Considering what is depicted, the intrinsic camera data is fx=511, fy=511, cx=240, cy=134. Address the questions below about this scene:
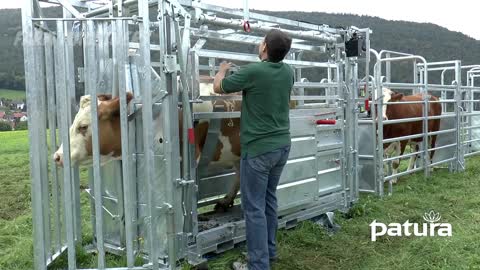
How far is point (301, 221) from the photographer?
5.47 meters

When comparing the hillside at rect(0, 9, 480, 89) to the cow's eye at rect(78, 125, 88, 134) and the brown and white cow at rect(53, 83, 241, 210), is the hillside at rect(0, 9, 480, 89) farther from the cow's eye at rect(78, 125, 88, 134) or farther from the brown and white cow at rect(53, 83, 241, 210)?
the cow's eye at rect(78, 125, 88, 134)

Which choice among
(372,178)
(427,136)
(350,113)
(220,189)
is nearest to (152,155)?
(220,189)

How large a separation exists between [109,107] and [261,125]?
1182mm

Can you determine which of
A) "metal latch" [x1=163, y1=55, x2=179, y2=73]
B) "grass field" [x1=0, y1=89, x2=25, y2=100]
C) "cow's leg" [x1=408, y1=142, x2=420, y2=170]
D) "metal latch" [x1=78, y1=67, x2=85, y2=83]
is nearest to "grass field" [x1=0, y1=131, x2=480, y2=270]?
"cow's leg" [x1=408, y1=142, x2=420, y2=170]

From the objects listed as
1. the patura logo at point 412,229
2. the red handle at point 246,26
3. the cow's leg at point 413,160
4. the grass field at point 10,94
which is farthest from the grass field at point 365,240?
the grass field at point 10,94

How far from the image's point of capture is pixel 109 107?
12.9 feet

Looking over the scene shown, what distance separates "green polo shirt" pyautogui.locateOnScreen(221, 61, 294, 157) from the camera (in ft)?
12.3

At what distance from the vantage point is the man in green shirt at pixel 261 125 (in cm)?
376

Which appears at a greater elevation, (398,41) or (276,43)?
(398,41)

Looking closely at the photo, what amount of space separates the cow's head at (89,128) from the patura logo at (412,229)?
113 inches

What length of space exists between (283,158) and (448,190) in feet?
15.6

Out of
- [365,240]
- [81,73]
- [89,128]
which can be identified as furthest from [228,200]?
[81,73]

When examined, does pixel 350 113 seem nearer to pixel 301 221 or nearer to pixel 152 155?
pixel 301 221

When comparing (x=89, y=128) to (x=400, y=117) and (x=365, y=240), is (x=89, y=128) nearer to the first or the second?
(x=365, y=240)
